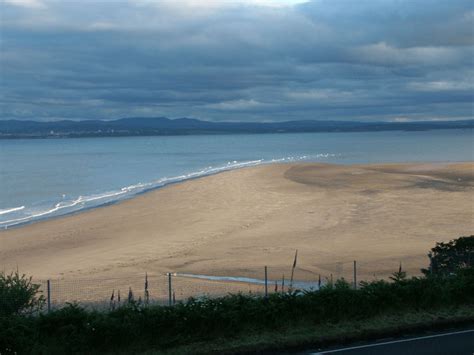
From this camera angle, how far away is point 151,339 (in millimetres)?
11227

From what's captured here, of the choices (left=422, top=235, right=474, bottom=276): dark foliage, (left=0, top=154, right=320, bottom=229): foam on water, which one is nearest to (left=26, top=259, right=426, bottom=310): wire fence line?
(left=422, top=235, right=474, bottom=276): dark foliage

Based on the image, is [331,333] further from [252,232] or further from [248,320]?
[252,232]

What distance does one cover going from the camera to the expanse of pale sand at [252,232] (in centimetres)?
Answer: 2456

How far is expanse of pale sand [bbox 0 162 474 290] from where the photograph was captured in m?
24.6

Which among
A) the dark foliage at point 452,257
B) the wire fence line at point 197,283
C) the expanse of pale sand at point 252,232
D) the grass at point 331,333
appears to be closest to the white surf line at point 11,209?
the expanse of pale sand at point 252,232

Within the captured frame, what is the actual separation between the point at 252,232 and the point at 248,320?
2025 cm

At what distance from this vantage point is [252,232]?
105 ft

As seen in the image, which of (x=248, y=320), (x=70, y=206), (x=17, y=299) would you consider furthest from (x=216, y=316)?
(x=70, y=206)

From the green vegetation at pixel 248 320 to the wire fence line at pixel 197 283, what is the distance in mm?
5264

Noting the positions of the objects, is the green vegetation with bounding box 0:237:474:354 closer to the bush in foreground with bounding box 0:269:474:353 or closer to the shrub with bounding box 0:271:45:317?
the bush in foreground with bounding box 0:269:474:353

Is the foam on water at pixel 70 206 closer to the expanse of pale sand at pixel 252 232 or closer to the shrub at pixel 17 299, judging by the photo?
the expanse of pale sand at pixel 252 232

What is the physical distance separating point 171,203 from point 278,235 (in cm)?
1617

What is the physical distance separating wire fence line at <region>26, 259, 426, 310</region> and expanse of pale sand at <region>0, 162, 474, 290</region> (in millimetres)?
167

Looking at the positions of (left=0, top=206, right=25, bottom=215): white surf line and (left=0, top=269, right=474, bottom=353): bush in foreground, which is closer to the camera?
(left=0, top=269, right=474, bottom=353): bush in foreground
